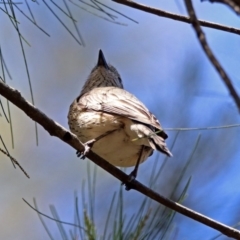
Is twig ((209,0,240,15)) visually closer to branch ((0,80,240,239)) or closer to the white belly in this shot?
branch ((0,80,240,239))

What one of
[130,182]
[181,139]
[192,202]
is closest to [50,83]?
[181,139]

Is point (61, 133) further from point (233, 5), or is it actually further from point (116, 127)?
point (233, 5)

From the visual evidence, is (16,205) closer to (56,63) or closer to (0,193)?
(0,193)

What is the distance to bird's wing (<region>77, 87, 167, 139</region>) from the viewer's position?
1816mm

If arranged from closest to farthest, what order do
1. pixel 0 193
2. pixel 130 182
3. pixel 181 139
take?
pixel 130 182 → pixel 181 139 → pixel 0 193

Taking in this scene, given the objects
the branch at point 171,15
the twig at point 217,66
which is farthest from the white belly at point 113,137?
the twig at point 217,66

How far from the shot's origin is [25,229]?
10.6ft

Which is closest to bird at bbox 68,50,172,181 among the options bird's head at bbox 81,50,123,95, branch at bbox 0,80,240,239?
branch at bbox 0,80,240,239

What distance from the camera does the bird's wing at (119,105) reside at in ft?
5.96

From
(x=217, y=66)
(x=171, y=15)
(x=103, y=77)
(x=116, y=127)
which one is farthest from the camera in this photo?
(x=103, y=77)

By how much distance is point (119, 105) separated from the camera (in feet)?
6.33

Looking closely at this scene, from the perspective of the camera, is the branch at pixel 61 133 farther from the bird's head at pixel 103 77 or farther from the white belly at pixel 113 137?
the bird's head at pixel 103 77

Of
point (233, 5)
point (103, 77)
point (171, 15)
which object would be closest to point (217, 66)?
point (233, 5)

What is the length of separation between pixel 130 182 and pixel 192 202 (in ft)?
2.85
